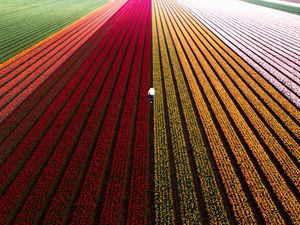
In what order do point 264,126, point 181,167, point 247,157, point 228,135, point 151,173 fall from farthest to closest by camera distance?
point 264,126, point 228,135, point 247,157, point 181,167, point 151,173

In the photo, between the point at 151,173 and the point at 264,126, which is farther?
the point at 264,126

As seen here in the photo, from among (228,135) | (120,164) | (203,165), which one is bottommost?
(228,135)

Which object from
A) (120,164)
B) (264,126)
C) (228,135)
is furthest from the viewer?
(264,126)

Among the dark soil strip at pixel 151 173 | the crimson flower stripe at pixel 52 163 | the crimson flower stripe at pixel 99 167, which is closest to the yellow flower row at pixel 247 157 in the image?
the dark soil strip at pixel 151 173

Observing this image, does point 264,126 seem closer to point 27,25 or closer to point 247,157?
point 247,157

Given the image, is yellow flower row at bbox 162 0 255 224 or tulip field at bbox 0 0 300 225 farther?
tulip field at bbox 0 0 300 225

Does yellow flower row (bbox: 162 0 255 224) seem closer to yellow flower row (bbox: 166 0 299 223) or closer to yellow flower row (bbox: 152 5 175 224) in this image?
yellow flower row (bbox: 166 0 299 223)

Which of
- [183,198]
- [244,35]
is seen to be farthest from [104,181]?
[244,35]

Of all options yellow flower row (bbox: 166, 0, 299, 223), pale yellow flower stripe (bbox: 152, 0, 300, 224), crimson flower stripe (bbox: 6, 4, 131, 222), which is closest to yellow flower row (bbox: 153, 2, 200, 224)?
pale yellow flower stripe (bbox: 152, 0, 300, 224)

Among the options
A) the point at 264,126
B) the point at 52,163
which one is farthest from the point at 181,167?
the point at 52,163
